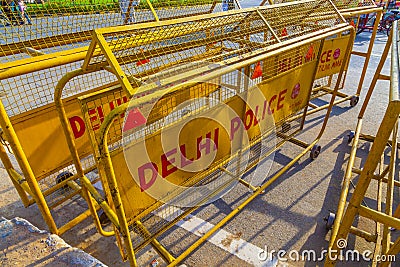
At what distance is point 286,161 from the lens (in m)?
4.11

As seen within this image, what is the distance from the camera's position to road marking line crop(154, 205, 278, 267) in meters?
2.70

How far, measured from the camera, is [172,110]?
7.78 ft

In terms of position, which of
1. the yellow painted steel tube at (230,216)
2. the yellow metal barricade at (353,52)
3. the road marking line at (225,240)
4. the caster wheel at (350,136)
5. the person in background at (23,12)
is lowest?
the road marking line at (225,240)

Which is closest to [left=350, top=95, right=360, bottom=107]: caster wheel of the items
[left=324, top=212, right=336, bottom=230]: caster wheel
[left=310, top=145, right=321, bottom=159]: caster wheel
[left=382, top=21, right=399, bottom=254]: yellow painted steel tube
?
[left=310, top=145, right=321, bottom=159]: caster wheel

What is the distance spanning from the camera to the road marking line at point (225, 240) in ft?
8.85

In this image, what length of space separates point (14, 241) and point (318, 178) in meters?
3.65

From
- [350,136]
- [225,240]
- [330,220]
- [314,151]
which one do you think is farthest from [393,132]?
[350,136]

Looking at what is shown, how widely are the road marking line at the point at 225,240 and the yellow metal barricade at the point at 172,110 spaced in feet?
0.21

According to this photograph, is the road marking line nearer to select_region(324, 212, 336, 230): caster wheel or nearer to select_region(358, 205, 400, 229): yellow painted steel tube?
select_region(324, 212, 336, 230): caster wheel

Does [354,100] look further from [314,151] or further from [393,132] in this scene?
[393,132]

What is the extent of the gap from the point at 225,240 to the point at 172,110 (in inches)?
60.1

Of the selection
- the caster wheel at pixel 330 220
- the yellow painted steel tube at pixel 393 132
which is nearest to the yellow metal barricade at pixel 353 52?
the yellow painted steel tube at pixel 393 132

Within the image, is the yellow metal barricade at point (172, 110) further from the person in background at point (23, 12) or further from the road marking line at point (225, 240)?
the person in background at point (23, 12)

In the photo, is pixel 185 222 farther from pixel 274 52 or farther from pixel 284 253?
pixel 274 52
